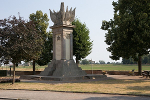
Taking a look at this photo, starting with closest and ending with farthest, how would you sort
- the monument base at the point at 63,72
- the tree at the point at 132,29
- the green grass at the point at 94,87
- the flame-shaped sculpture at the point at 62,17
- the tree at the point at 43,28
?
the green grass at the point at 94,87, the tree at the point at 132,29, the monument base at the point at 63,72, the flame-shaped sculpture at the point at 62,17, the tree at the point at 43,28

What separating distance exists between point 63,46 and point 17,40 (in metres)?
9.73

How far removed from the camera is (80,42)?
41.3 m

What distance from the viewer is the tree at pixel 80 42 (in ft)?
134

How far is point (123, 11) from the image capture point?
28.8m

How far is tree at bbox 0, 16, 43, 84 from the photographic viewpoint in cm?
1927

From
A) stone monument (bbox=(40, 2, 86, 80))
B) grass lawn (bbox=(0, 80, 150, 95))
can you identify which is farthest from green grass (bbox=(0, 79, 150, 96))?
stone monument (bbox=(40, 2, 86, 80))

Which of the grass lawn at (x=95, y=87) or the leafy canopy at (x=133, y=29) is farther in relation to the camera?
the leafy canopy at (x=133, y=29)

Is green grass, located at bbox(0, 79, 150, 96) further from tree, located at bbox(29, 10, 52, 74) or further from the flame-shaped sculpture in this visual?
tree, located at bbox(29, 10, 52, 74)

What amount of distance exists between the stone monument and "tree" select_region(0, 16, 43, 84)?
26.1 ft

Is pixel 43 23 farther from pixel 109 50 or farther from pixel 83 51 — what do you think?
pixel 109 50

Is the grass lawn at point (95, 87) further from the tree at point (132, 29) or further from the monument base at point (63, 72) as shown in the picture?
the tree at point (132, 29)

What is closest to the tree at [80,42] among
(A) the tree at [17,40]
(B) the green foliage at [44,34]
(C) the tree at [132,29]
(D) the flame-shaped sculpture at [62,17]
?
(B) the green foliage at [44,34]

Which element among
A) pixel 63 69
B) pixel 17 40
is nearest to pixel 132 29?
pixel 63 69

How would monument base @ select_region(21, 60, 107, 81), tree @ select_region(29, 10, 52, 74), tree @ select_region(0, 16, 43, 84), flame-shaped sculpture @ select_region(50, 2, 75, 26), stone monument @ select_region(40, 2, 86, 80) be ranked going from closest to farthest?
tree @ select_region(0, 16, 43, 84) → monument base @ select_region(21, 60, 107, 81) → stone monument @ select_region(40, 2, 86, 80) → flame-shaped sculpture @ select_region(50, 2, 75, 26) → tree @ select_region(29, 10, 52, 74)
